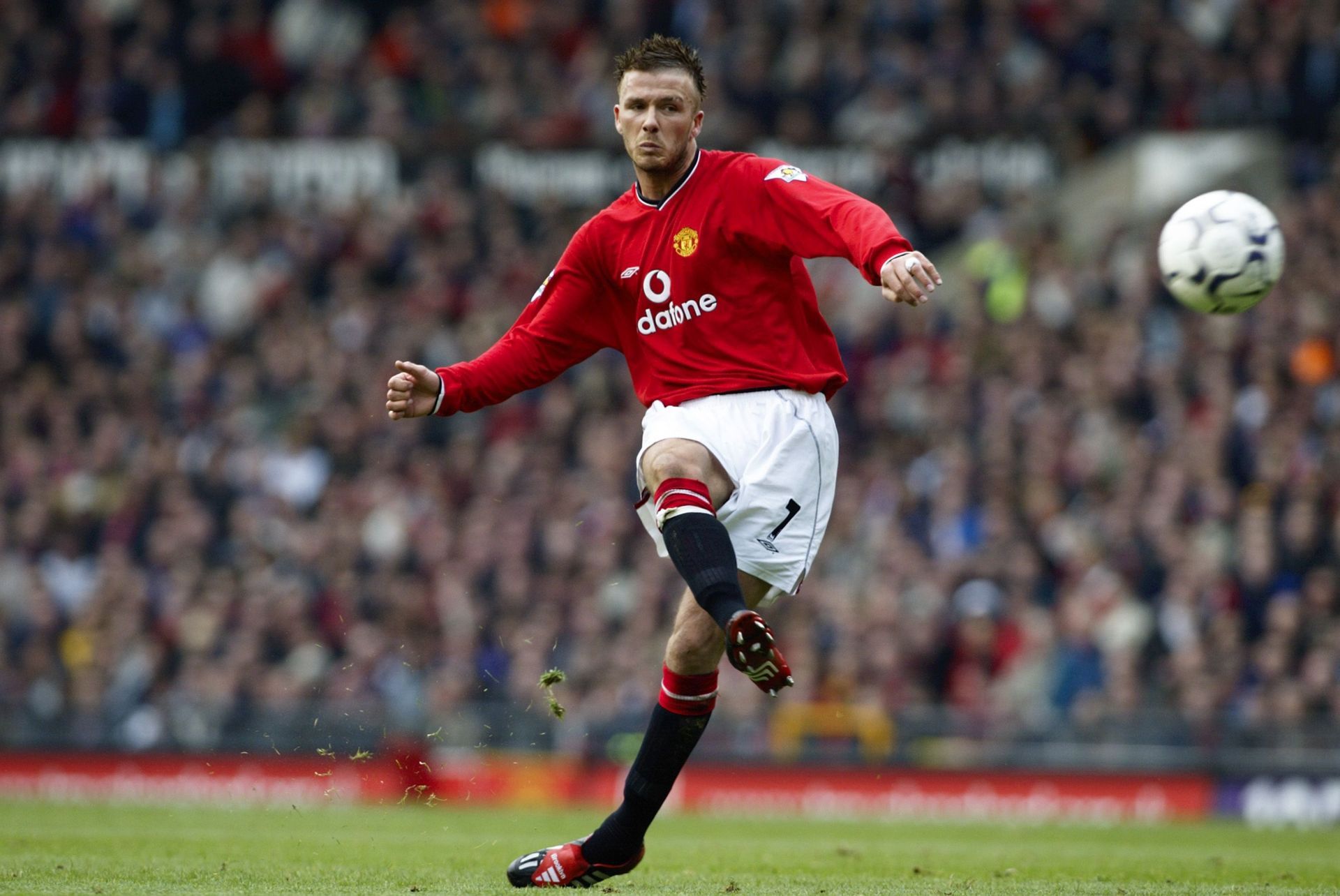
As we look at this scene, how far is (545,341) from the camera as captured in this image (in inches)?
278

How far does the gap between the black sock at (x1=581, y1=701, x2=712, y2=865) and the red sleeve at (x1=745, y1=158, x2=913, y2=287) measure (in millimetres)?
1724

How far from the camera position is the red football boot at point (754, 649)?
5.63m

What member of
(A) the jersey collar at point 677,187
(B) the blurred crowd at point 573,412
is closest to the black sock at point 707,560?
(A) the jersey collar at point 677,187

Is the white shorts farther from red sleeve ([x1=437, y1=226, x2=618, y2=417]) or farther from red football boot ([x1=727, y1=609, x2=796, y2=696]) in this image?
red football boot ([x1=727, y1=609, x2=796, y2=696])

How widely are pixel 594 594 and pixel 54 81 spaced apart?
410 inches

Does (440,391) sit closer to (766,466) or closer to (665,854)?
(766,466)

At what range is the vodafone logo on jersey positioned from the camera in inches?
261

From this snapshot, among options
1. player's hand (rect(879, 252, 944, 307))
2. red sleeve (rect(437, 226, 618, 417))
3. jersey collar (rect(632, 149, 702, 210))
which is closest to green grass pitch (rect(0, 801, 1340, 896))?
red sleeve (rect(437, 226, 618, 417))

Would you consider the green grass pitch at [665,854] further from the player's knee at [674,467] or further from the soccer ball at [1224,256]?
the soccer ball at [1224,256]

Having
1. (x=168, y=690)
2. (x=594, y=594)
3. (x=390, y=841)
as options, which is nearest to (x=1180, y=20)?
(x=594, y=594)

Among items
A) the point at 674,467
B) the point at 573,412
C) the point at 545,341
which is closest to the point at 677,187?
the point at 545,341

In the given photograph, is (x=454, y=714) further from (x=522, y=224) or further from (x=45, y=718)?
(x=522, y=224)

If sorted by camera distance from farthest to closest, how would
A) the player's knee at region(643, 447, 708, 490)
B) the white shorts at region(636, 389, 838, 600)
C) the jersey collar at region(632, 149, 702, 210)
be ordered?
the jersey collar at region(632, 149, 702, 210) → the white shorts at region(636, 389, 838, 600) → the player's knee at region(643, 447, 708, 490)

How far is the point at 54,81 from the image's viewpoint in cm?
2188
